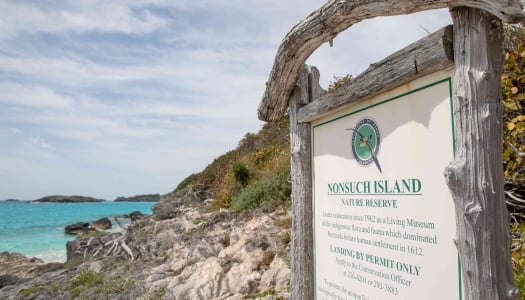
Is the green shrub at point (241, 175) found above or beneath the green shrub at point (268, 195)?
above

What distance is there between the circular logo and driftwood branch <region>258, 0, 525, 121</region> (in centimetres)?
63

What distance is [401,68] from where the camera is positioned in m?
2.07

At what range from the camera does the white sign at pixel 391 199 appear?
1.88m

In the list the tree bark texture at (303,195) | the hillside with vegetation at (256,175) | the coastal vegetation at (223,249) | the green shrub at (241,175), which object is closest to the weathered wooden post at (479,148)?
the tree bark texture at (303,195)

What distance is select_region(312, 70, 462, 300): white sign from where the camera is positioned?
74.0 inches

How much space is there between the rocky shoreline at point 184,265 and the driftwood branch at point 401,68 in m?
3.32

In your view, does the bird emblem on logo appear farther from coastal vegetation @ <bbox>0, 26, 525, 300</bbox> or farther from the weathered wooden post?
coastal vegetation @ <bbox>0, 26, 525, 300</bbox>

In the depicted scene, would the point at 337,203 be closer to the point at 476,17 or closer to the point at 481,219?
the point at 481,219

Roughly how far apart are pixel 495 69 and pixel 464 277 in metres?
0.91

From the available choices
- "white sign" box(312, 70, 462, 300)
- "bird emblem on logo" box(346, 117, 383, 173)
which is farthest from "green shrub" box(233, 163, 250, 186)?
"bird emblem on logo" box(346, 117, 383, 173)

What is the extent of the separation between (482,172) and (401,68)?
2.26 ft

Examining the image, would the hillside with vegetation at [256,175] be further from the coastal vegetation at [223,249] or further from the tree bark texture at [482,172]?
the tree bark texture at [482,172]

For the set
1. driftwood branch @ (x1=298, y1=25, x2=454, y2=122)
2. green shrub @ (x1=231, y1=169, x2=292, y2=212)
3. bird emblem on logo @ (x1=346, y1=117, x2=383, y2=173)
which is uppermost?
driftwood branch @ (x1=298, y1=25, x2=454, y2=122)

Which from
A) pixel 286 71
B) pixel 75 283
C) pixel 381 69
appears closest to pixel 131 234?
pixel 75 283
